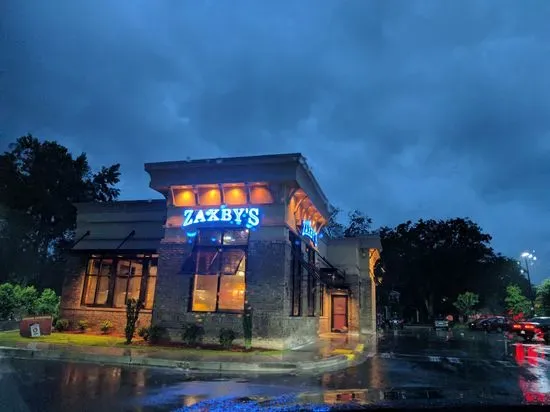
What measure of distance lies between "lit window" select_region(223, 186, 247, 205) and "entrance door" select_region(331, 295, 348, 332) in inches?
639

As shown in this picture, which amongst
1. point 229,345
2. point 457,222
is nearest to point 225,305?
point 229,345

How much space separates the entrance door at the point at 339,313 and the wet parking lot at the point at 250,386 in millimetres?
17055

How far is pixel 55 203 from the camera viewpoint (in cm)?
4072

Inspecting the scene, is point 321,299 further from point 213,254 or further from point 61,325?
point 61,325

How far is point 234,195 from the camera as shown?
1966 centimetres

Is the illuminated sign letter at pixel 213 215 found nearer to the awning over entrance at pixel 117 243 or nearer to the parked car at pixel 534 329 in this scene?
the awning over entrance at pixel 117 243

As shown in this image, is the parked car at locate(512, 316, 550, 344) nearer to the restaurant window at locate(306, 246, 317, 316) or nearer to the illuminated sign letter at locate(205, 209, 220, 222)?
the restaurant window at locate(306, 246, 317, 316)

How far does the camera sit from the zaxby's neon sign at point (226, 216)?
19.0m

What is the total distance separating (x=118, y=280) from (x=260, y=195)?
9805 mm

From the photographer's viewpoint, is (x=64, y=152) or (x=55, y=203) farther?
(x=64, y=152)

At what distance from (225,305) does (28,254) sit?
2899cm

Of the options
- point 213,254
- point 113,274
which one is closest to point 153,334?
point 213,254

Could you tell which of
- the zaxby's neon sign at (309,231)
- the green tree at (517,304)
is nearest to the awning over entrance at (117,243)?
the zaxby's neon sign at (309,231)

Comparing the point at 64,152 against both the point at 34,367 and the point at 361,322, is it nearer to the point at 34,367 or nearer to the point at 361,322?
the point at 361,322
